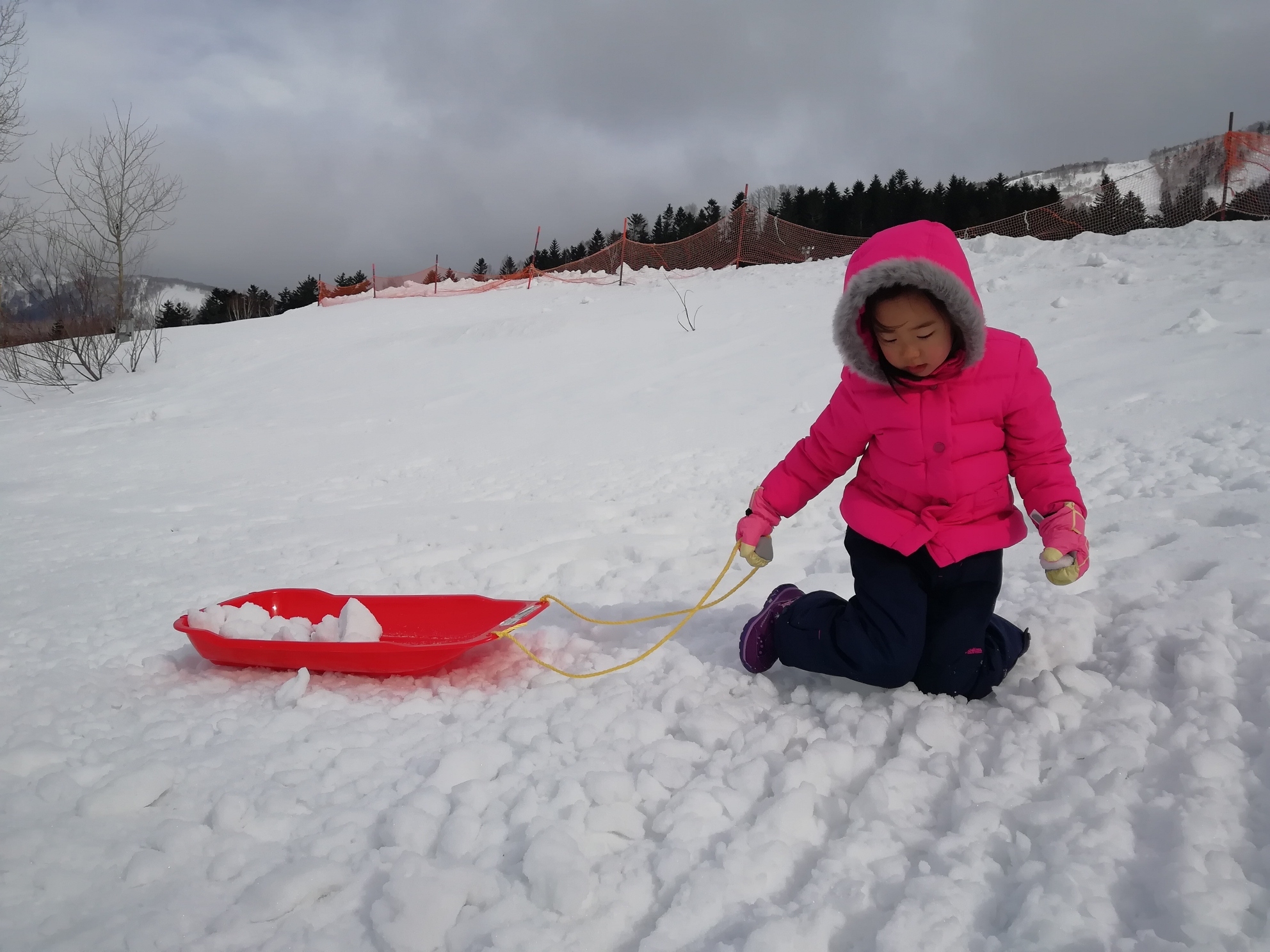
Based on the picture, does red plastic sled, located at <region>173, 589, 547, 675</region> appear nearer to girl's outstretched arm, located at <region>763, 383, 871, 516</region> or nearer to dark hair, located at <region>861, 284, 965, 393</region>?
girl's outstretched arm, located at <region>763, 383, 871, 516</region>

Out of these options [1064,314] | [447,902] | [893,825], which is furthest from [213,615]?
[1064,314]

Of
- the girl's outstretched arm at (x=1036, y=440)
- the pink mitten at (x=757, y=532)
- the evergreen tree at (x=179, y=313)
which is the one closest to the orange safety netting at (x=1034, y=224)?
the evergreen tree at (x=179, y=313)

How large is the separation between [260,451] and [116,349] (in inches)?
348

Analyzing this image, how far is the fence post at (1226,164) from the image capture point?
9281mm

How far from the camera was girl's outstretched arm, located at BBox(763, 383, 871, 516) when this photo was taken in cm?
191

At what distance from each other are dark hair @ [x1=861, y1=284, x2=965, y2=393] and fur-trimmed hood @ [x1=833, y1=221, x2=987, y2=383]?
17 mm

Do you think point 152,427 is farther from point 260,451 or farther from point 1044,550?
point 1044,550

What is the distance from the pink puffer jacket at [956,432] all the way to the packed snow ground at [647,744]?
0.40m

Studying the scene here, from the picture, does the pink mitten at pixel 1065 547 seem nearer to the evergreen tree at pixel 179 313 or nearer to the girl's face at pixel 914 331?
the girl's face at pixel 914 331

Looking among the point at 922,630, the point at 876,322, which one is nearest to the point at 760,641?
the point at 922,630

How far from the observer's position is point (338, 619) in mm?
2377

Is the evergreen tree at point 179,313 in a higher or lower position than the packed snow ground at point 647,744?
higher

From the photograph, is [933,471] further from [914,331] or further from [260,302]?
[260,302]

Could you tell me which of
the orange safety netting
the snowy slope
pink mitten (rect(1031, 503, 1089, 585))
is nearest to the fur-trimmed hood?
pink mitten (rect(1031, 503, 1089, 585))
